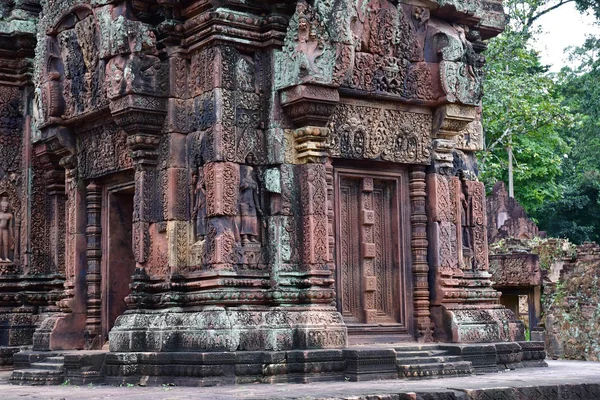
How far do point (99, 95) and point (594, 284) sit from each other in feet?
35.0

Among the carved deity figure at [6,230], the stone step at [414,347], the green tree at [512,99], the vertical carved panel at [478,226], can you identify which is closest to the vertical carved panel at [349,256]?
the stone step at [414,347]

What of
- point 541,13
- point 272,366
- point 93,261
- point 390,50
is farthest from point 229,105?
point 541,13

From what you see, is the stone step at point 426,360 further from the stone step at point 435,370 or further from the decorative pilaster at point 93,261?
the decorative pilaster at point 93,261

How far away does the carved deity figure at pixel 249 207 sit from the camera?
1081 centimetres

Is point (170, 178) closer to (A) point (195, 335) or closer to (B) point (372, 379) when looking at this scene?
(A) point (195, 335)

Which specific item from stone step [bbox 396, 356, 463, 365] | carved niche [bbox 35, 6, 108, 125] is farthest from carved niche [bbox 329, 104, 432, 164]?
carved niche [bbox 35, 6, 108, 125]

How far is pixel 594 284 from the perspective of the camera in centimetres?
1875

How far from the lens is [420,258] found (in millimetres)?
12094

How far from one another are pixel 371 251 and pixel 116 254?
128 inches

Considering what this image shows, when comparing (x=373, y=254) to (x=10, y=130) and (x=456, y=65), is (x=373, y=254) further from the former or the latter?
(x=10, y=130)

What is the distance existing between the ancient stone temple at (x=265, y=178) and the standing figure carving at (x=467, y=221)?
0.03 metres

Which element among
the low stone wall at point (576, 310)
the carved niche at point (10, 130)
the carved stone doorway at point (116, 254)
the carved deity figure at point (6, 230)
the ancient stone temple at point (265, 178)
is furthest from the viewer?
the low stone wall at point (576, 310)

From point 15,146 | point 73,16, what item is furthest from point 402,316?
point 15,146

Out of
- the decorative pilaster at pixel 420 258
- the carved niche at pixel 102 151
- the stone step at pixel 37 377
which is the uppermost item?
the carved niche at pixel 102 151
